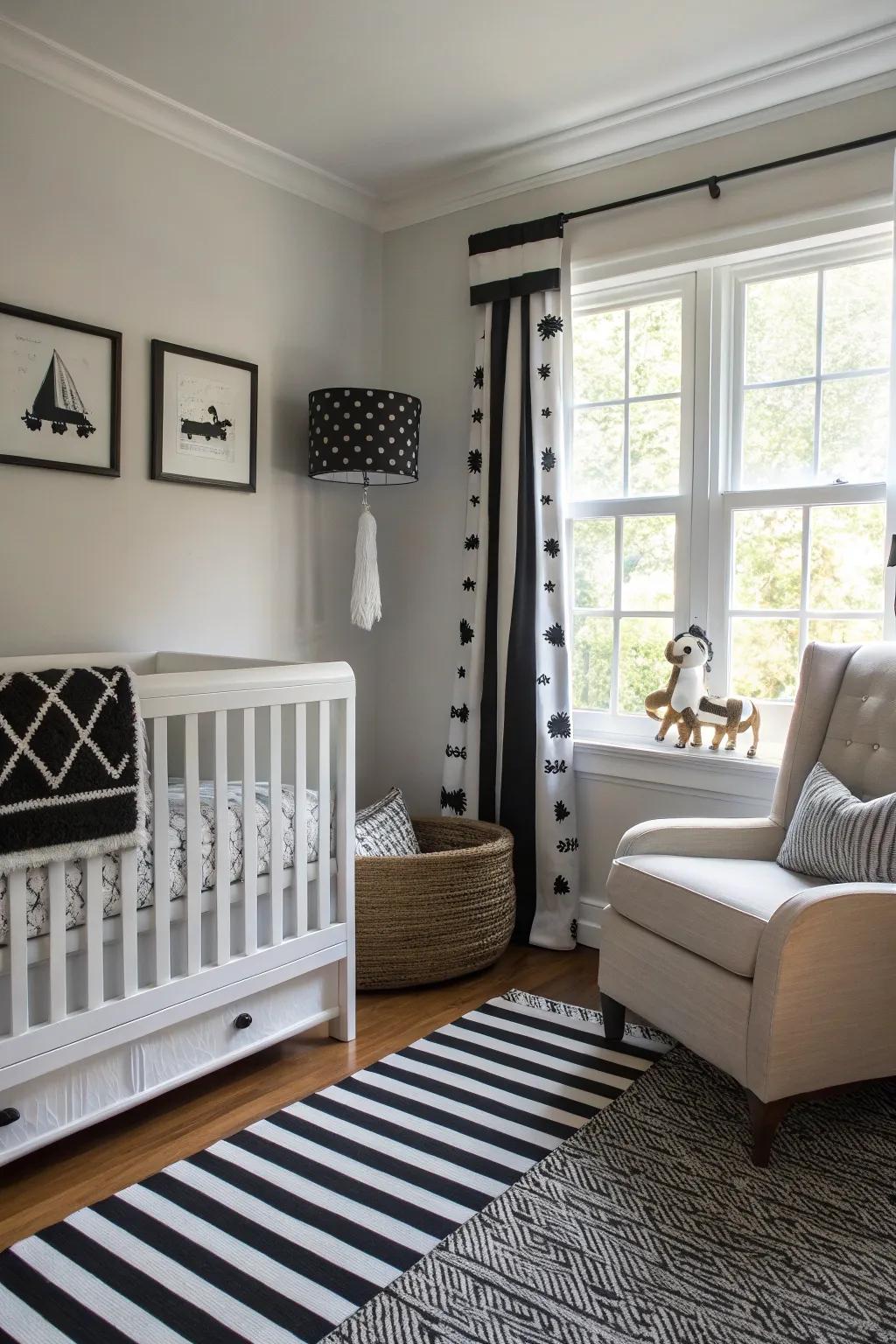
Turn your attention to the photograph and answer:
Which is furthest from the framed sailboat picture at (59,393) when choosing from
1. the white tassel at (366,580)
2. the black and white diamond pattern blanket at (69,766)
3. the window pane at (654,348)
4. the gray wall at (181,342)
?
the window pane at (654,348)

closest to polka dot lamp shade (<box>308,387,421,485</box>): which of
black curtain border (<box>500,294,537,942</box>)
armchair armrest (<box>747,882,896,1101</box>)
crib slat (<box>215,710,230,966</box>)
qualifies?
black curtain border (<box>500,294,537,942</box>)

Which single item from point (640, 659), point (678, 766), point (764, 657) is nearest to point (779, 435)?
point (764, 657)

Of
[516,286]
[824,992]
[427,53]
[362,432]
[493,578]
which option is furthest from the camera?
[493,578]

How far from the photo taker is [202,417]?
9.34 ft

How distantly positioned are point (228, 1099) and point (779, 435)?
2.20 m

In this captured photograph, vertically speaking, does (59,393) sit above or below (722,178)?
below

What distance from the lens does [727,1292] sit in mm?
1458

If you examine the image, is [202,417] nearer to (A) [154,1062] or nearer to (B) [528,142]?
(B) [528,142]

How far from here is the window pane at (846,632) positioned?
8.54 feet

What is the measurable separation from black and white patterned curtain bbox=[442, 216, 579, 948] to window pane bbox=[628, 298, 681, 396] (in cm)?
23

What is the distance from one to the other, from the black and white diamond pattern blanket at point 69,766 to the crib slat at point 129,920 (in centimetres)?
5

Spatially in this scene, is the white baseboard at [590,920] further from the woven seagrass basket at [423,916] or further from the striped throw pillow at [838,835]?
the striped throw pillow at [838,835]

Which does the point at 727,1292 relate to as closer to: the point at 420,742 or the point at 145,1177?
the point at 145,1177

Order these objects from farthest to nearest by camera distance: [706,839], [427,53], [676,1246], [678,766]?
[678,766]
[427,53]
[706,839]
[676,1246]
